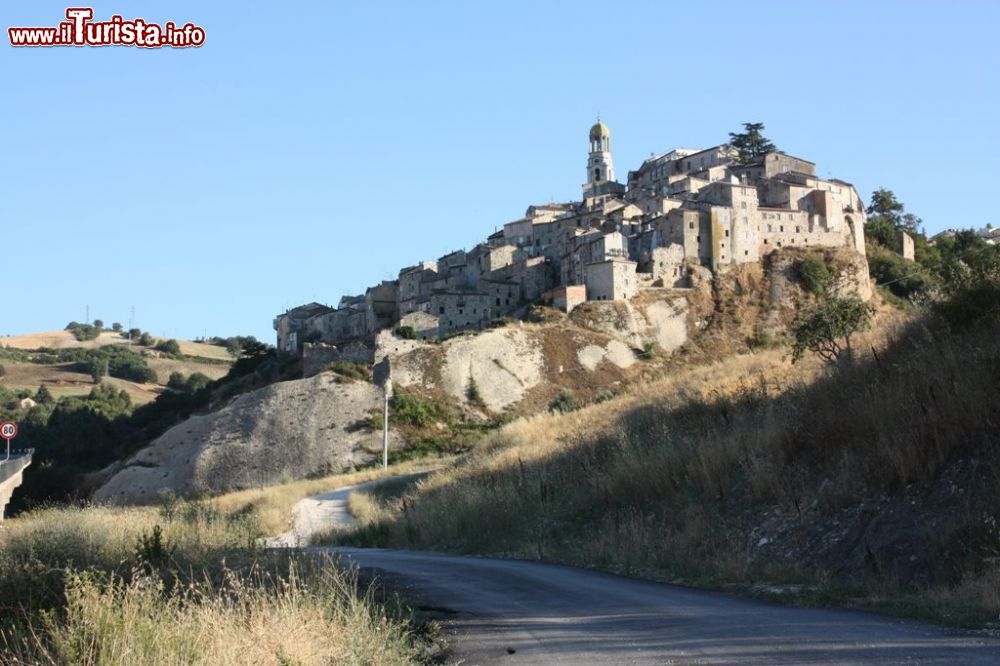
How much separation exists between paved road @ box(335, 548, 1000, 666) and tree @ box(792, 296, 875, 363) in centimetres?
1339

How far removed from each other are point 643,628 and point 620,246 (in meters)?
84.9

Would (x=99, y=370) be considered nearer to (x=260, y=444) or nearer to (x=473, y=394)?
(x=260, y=444)

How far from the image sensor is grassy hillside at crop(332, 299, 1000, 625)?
1047 centimetres

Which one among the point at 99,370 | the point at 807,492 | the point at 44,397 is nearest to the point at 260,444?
the point at 44,397

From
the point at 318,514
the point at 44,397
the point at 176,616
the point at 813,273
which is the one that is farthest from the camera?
the point at 44,397

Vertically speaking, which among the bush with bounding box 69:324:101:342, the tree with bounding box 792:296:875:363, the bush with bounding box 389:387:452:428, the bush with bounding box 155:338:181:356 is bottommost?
the bush with bounding box 389:387:452:428

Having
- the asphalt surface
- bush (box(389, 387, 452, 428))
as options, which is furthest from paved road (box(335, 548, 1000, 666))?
bush (box(389, 387, 452, 428))

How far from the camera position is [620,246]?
3654 inches

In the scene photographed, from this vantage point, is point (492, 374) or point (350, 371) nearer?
point (492, 374)

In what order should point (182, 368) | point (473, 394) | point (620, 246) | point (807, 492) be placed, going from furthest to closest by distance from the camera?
point (182, 368)
point (620, 246)
point (473, 394)
point (807, 492)

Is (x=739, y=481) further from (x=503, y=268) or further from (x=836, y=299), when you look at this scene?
(x=503, y=268)

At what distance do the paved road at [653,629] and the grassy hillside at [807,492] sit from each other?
847 millimetres

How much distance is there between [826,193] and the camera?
9575 centimetres

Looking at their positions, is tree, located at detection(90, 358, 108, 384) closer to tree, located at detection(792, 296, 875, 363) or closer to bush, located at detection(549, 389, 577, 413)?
bush, located at detection(549, 389, 577, 413)
